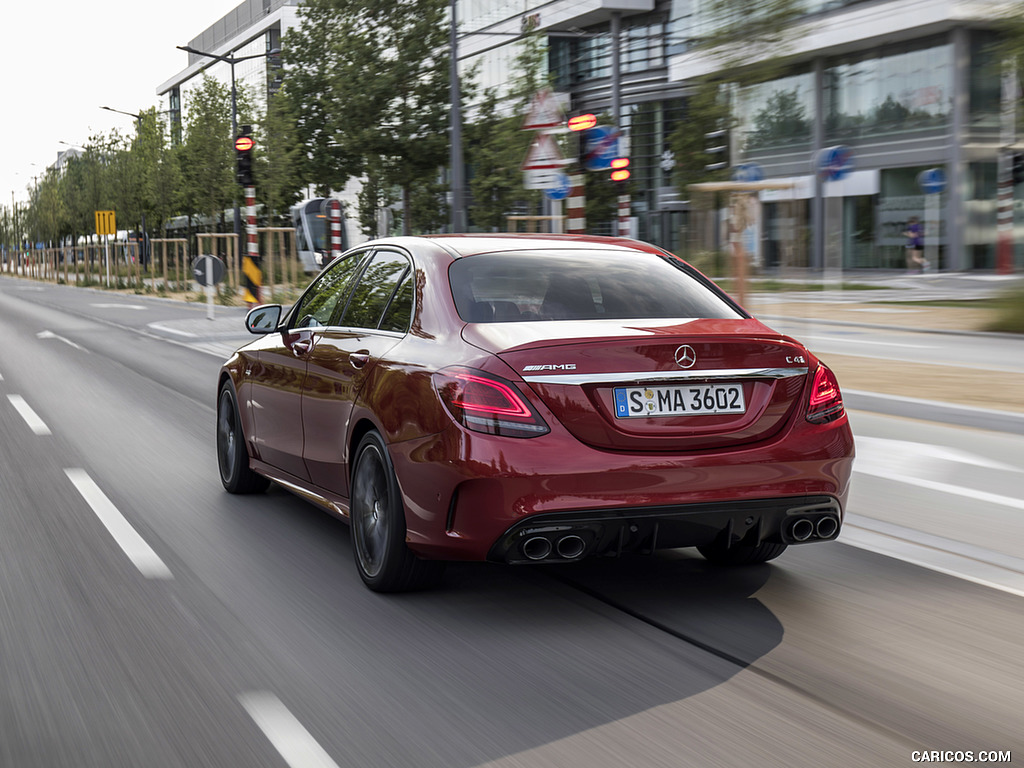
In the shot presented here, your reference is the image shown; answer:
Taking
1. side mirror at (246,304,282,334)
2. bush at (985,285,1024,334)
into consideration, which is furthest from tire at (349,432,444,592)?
bush at (985,285,1024,334)

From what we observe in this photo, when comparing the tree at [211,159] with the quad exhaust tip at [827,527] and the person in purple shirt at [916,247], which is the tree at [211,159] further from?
the quad exhaust tip at [827,527]

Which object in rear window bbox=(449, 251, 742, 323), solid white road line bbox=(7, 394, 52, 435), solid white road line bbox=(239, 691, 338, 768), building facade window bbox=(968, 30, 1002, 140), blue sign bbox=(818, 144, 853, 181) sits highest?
building facade window bbox=(968, 30, 1002, 140)

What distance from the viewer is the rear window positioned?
5.16 m

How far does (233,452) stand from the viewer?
25.0ft

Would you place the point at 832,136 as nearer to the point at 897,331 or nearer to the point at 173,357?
the point at 897,331

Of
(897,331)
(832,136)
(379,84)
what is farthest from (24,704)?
(832,136)

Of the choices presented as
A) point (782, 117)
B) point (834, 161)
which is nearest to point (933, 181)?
point (782, 117)

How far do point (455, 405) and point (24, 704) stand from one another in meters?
1.69

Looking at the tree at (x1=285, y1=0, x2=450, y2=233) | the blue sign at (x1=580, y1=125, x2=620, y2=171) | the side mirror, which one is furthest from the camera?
the tree at (x1=285, y1=0, x2=450, y2=233)

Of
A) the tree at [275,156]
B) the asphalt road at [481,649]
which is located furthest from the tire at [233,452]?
the tree at [275,156]

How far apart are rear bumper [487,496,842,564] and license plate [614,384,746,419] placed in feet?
1.09

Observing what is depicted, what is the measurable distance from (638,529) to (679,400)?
478mm
